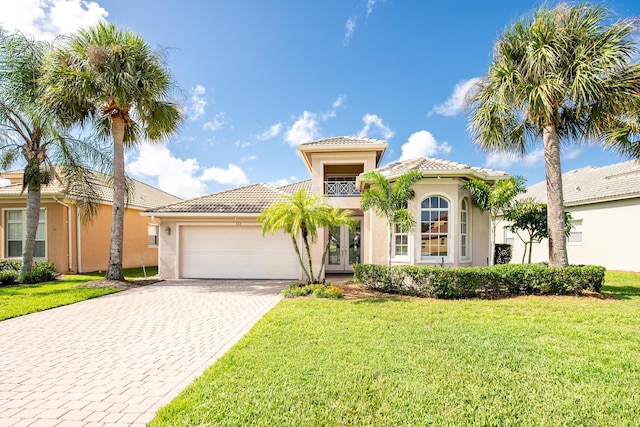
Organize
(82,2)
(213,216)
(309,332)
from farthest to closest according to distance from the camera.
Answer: (213,216) → (82,2) → (309,332)

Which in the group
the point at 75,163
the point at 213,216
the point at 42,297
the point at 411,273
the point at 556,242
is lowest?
the point at 42,297

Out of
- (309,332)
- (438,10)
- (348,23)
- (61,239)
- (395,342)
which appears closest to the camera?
(395,342)

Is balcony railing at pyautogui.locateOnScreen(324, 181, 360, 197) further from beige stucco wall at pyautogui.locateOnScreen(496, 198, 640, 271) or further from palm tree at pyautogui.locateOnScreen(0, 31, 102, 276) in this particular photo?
beige stucco wall at pyautogui.locateOnScreen(496, 198, 640, 271)

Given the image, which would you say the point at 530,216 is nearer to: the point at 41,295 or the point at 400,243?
the point at 400,243

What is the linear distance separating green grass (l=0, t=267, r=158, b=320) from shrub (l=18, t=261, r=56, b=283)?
65 centimetres

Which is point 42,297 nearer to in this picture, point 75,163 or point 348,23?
point 75,163

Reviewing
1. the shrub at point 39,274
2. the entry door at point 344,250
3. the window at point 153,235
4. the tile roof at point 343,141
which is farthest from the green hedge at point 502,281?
the window at point 153,235

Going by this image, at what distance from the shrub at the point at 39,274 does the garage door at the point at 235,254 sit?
18.7ft

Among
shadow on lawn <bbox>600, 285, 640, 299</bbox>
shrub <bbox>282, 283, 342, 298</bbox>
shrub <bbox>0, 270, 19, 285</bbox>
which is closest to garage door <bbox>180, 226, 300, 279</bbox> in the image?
shrub <bbox>282, 283, 342, 298</bbox>

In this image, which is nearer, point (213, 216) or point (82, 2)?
point (82, 2)

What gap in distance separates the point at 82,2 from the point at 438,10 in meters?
13.8

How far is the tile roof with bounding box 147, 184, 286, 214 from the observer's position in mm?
13969

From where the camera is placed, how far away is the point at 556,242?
9.83 metres

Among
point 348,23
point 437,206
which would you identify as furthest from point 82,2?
point 437,206
